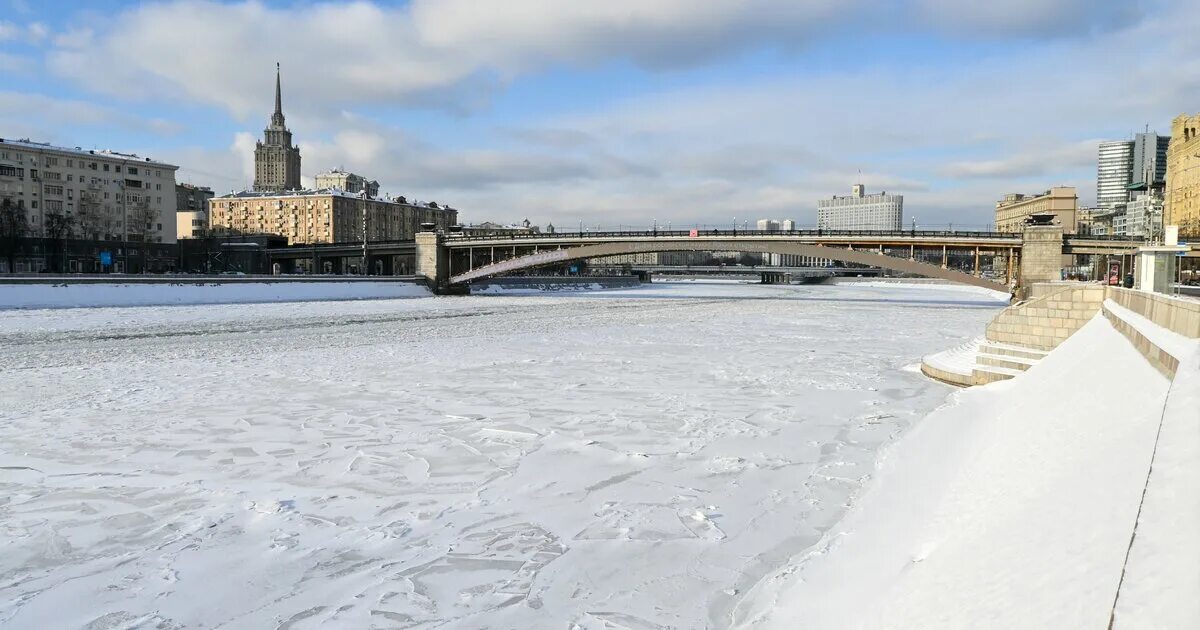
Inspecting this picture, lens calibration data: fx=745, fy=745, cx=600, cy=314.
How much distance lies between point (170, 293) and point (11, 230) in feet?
143

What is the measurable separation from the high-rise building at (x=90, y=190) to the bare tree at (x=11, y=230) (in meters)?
4.14

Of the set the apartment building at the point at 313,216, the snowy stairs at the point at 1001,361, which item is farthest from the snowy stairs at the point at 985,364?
the apartment building at the point at 313,216

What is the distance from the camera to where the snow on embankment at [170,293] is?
35.2 m

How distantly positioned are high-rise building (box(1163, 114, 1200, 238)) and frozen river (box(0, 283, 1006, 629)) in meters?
108

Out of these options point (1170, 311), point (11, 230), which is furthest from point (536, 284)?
point (1170, 311)

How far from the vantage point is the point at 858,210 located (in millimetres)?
175750

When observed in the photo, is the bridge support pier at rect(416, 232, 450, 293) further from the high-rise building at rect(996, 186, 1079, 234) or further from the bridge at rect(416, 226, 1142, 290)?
the high-rise building at rect(996, 186, 1079, 234)

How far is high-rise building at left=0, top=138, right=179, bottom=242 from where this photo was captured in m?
86.8

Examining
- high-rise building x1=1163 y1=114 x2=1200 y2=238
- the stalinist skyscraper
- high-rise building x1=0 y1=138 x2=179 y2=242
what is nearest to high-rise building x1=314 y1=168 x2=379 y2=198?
the stalinist skyscraper

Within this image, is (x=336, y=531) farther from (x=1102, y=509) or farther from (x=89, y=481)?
(x=1102, y=509)

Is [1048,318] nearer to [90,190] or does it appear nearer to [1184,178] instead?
[90,190]

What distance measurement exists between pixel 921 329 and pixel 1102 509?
93.9ft

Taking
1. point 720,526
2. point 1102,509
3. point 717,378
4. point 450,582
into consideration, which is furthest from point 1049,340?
point 450,582

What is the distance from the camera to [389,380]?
14320 millimetres
